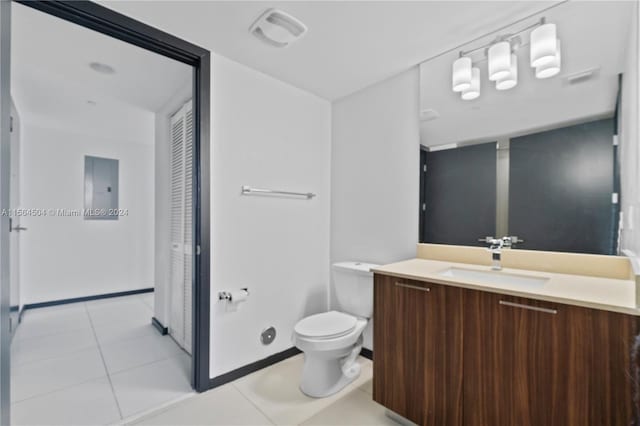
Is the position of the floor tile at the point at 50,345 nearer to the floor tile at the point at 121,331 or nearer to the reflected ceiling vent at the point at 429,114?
the floor tile at the point at 121,331

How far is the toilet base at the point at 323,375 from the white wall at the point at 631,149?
5.04 feet

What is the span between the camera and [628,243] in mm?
1278

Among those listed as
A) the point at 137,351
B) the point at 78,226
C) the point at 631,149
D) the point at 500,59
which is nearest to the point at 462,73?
the point at 500,59

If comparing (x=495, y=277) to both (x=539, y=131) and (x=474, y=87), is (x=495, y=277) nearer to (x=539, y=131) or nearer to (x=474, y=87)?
(x=539, y=131)

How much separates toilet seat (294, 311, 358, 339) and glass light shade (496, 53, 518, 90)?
1714 mm

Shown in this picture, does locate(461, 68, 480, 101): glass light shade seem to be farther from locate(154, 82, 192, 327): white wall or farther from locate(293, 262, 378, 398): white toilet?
locate(154, 82, 192, 327): white wall

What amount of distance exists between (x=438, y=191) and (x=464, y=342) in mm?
1048

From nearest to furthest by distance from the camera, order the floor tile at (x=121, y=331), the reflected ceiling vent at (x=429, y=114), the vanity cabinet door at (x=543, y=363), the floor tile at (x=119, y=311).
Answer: the vanity cabinet door at (x=543, y=363) < the reflected ceiling vent at (x=429, y=114) < the floor tile at (x=121, y=331) < the floor tile at (x=119, y=311)

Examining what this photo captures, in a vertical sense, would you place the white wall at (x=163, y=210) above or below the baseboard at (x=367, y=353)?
above

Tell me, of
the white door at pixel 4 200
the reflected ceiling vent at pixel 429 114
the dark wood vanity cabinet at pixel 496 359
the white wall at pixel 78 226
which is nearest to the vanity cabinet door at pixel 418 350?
the dark wood vanity cabinet at pixel 496 359

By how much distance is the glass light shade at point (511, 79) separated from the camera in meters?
1.63

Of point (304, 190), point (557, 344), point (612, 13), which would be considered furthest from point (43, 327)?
point (612, 13)

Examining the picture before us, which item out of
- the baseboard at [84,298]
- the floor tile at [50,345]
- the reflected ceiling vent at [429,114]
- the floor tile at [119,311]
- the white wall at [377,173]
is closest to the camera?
the reflected ceiling vent at [429,114]

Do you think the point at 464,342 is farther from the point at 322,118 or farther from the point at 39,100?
the point at 39,100
